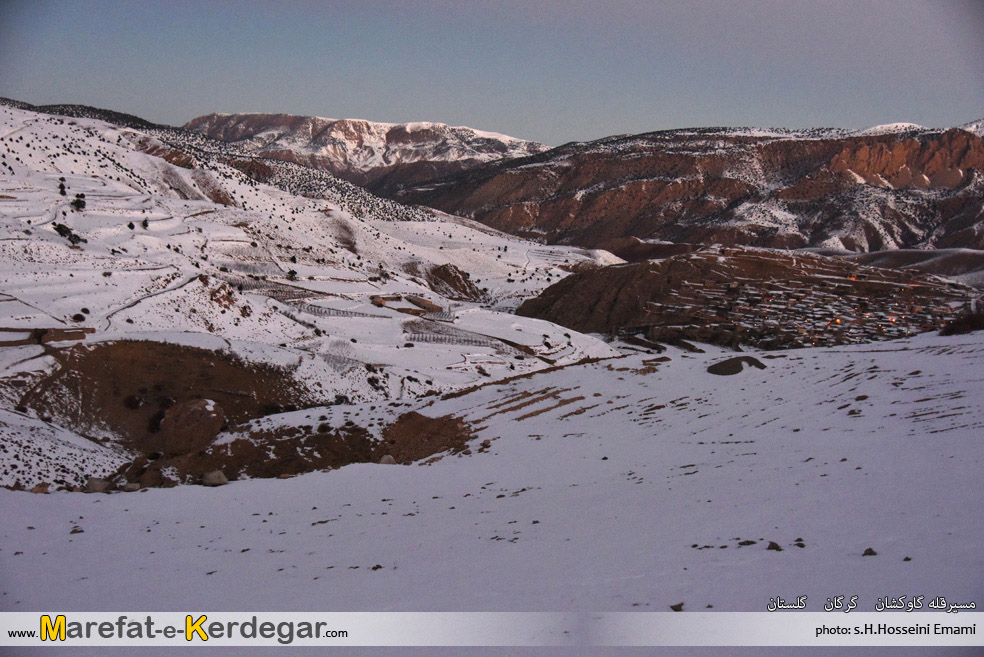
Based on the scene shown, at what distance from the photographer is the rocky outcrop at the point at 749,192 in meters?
115

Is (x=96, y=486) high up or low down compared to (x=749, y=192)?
down

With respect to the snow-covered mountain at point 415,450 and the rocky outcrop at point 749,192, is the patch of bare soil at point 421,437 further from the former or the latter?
the rocky outcrop at point 749,192

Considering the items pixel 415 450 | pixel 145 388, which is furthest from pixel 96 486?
pixel 145 388

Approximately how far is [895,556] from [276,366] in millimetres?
24674

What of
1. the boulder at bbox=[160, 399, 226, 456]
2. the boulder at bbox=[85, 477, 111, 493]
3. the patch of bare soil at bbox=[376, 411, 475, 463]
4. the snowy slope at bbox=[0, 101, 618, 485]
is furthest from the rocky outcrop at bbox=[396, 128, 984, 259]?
the boulder at bbox=[85, 477, 111, 493]

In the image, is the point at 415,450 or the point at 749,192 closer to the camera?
the point at 415,450

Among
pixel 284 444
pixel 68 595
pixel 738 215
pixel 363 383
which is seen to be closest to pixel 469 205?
pixel 738 215

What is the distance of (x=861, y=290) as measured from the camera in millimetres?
47188

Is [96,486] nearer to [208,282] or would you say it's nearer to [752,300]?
[208,282]

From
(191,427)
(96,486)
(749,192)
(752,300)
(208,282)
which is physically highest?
(749,192)

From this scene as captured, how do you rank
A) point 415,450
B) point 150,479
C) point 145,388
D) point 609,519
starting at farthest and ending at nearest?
point 145,388
point 415,450
point 150,479
point 609,519

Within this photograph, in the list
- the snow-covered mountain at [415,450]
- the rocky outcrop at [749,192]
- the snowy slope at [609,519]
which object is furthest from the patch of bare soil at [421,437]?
the rocky outcrop at [749,192]

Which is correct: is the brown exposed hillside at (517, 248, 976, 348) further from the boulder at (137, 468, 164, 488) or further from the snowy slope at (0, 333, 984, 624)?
the boulder at (137, 468, 164, 488)

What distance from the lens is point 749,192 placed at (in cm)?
13662
